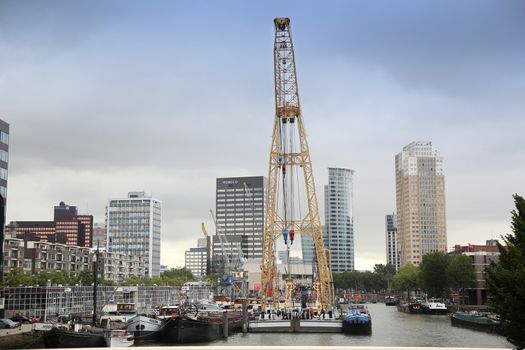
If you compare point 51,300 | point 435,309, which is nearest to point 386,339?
point 51,300

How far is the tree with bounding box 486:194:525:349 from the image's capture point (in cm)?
2277

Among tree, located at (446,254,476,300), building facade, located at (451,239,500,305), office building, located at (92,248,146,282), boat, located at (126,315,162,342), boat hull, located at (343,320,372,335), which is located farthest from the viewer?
office building, located at (92,248,146,282)

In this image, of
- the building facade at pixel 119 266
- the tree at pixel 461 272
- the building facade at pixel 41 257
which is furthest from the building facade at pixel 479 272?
the building facade at pixel 41 257

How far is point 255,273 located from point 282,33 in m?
112

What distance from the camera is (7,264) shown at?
82938 mm

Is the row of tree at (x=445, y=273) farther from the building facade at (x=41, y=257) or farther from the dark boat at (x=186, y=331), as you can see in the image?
the dark boat at (x=186, y=331)

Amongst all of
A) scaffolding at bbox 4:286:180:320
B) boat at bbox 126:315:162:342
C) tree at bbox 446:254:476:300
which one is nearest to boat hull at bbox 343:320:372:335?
boat at bbox 126:315:162:342

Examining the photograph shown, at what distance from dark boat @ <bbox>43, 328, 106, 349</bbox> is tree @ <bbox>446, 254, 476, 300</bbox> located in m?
74.1

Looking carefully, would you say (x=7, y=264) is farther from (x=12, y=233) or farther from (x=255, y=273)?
(x=255, y=273)

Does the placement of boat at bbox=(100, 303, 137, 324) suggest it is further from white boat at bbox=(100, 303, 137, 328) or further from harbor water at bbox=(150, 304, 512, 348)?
harbor water at bbox=(150, 304, 512, 348)

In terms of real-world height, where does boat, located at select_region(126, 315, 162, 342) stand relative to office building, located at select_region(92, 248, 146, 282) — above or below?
below

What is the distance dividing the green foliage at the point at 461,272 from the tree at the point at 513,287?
81.5 metres

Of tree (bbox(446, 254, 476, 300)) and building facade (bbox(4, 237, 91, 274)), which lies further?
tree (bbox(446, 254, 476, 300))

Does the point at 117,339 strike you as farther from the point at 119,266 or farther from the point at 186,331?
the point at 119,266
